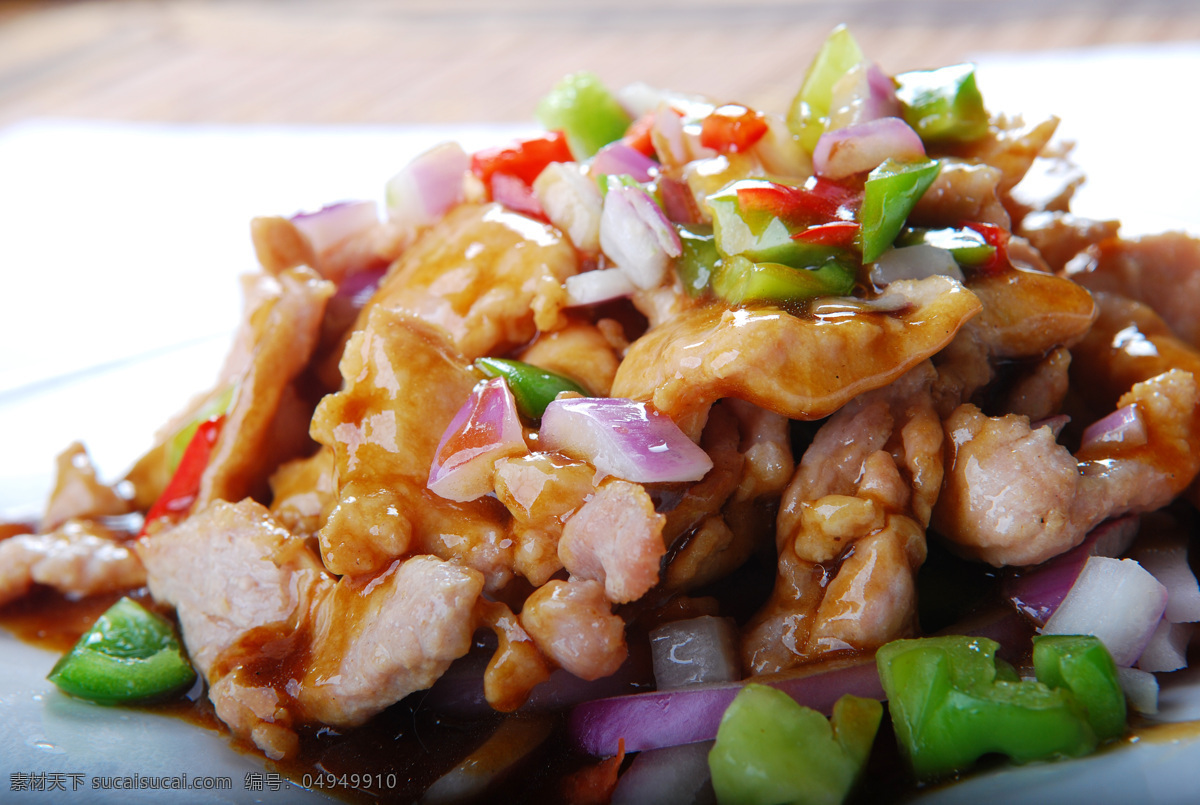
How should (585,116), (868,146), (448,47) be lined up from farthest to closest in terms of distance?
(448,47)
(585,116)
(868,146)

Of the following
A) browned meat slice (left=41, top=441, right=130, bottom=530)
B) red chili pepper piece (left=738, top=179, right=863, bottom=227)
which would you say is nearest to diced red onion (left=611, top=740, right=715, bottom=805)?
red chili pepper piece (left=738, top=179, right=863, bottom=227)

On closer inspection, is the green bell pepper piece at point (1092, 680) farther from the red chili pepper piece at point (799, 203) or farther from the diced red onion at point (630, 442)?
the red chili pepper piece at point (799, 203)

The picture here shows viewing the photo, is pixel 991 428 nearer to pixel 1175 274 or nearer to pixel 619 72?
pixel 1175 274

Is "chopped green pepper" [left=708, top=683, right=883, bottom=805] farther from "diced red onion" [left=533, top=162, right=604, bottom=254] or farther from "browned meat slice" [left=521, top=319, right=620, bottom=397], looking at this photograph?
"diced red onion" [left=533, top=162, right=604, bottom=254]

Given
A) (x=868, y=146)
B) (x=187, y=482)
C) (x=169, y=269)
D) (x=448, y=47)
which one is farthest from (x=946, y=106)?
(x=448, y=47)

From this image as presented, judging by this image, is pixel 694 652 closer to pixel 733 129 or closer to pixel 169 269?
pixel 733 129

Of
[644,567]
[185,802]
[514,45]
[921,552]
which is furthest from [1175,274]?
[514,45]

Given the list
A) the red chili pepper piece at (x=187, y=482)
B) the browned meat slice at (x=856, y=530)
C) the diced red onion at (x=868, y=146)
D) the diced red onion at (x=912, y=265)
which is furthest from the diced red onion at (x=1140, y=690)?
the red chili pepper piece at (x=187, y=482)
